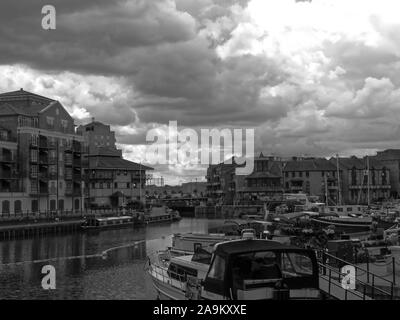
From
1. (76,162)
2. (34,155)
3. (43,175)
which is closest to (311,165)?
(76,162)

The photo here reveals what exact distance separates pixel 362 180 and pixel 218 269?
170756mm

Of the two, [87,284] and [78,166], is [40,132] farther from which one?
[87,284]

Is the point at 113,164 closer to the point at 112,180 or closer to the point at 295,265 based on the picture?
the point at 112,180

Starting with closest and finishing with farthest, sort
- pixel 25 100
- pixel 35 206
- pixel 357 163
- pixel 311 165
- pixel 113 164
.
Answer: pixel 35 206 < pixel 25 100 < pixel 113 164 < pixel 311 165 < pixel 357 163

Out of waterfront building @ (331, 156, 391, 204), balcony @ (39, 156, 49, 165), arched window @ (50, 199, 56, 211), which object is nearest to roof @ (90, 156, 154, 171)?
arched window @ (50, 199, 56, 211)

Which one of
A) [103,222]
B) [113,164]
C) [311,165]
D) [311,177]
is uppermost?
[311,165]

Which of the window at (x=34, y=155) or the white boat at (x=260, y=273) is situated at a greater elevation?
the window at (x=34, y=155)

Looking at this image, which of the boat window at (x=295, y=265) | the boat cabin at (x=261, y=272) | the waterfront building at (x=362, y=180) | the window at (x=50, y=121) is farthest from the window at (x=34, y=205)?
the waterfront building at (x=362, y=180)

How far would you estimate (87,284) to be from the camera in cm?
4228

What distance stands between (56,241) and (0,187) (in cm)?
3114

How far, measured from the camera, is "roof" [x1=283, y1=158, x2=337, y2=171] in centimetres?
17962

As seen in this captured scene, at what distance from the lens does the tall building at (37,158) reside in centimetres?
10856

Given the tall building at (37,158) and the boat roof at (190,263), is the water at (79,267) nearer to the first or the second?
the boat roof at (190,263)

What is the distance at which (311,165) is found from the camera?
180 m
